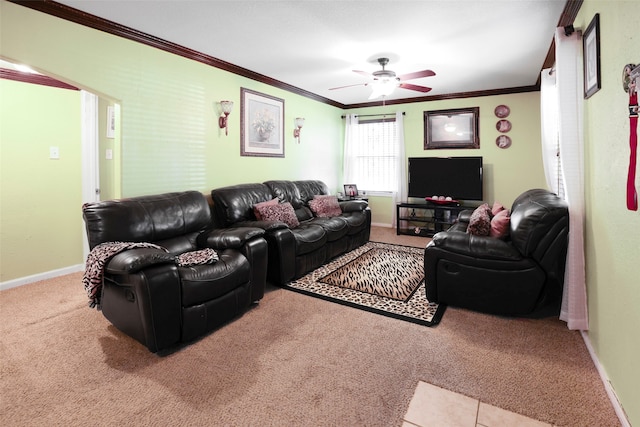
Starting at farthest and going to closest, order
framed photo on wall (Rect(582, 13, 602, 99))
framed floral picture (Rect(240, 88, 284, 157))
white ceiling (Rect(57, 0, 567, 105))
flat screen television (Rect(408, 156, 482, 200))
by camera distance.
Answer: flat screen television (Rect(408, 156, 482, 200)), framed floral picture (Rect(240, 88, 284, 157)), white ceiling (Rect(57, 0, 567, 105)), framed photo on wall (Rect(582, 13, 602, 99))

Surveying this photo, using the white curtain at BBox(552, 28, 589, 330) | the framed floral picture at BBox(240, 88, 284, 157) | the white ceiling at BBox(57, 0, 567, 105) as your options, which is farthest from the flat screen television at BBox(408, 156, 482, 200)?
the white curtain at BBox(552, 28, 589, 330)

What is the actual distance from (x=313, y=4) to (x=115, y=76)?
6.29ft

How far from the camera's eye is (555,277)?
2.56 meters

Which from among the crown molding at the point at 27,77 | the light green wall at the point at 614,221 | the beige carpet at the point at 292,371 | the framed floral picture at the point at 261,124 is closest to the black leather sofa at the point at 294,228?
the framed floral picture at the point at 261,124

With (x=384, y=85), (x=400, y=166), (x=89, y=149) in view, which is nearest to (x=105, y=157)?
(x=89, y=149)

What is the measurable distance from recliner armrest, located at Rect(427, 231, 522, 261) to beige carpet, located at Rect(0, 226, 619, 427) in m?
0.51

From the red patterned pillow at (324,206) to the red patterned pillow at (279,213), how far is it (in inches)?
28.2

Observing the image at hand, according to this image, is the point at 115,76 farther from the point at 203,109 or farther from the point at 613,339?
the point at 613,339

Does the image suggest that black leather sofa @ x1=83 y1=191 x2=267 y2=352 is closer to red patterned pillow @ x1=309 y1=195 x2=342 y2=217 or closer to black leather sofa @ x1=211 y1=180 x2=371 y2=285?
black leather sofa @ x1=211 y1=180 x2=371 y2=285

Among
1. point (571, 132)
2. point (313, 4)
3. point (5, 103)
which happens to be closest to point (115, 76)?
point (5, 103)

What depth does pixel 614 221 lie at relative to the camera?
5.84 ft

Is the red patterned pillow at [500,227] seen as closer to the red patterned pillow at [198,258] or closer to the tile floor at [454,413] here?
the tile floor at [454,413]

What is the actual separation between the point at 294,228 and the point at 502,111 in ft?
13.2

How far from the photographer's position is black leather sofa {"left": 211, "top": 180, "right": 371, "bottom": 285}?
3.44m
